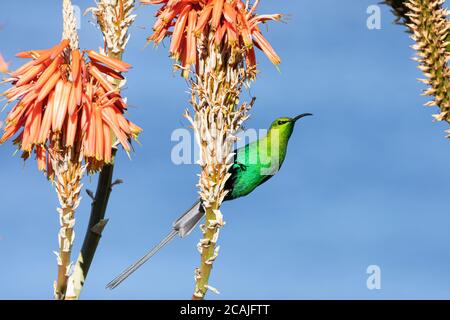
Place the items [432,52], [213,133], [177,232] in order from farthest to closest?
[177,232]
[213,133]
[432,52]

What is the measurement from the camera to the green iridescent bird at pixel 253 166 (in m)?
6.95

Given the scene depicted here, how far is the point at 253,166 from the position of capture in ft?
24.0

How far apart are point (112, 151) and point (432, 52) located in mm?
2875

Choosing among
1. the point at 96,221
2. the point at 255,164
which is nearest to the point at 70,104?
the point at 96,221

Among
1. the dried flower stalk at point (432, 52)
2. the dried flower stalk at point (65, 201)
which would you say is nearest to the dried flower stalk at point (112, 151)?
the dried flower stalk at point (65, 201)

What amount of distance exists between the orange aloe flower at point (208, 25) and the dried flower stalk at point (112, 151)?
0.25 metres

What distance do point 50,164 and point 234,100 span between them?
171 cm

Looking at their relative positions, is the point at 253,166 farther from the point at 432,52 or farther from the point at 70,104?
the point at 432,52

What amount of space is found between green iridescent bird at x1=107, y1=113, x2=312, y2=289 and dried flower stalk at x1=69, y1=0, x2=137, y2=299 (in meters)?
0.84

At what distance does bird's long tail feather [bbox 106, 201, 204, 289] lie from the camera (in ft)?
21.2

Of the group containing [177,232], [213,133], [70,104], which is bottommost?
[177,232]
